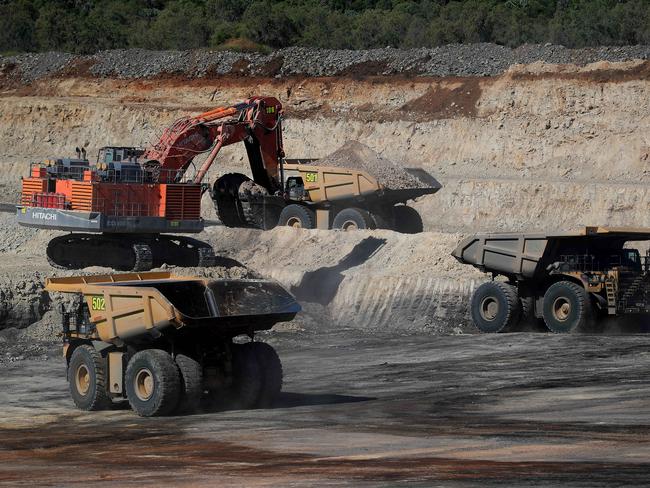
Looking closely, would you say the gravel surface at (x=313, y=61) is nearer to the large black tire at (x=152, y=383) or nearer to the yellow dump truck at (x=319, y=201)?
the yellow dump truck at (x=319, y=201)

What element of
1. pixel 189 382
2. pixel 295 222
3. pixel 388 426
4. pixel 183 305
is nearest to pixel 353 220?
pixel 295 222

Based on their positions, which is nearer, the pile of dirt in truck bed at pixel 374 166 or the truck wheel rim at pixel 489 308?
the truck wheel rim at pixel 489 308

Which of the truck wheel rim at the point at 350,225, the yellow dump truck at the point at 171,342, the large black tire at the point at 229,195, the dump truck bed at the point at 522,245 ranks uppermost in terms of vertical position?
the large black tire at the point at 229,195

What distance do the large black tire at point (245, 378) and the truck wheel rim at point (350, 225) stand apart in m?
15.3

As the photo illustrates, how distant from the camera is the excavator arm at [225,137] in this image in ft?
94.0

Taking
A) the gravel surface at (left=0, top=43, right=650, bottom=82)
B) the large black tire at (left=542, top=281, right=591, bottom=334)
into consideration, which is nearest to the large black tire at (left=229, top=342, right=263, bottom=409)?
the large black tire at (left=542, top=281, right=591, bottom=334)

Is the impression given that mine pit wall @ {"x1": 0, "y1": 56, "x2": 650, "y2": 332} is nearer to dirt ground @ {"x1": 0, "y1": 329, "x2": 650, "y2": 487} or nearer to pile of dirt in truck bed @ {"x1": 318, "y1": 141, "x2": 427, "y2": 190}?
pile of dirt in truck bed @ {"x1": 318, "y1": 141, "x2": 427, "y2": 190}

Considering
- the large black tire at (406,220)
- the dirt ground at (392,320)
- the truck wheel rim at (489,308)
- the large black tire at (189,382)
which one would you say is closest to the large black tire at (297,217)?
the dirt ground at (392,320)

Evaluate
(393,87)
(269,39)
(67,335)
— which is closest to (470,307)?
(67,335)

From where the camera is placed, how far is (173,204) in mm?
26969

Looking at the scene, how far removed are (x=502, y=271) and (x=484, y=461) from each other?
44.4 ft

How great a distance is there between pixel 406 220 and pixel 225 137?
5.91 m

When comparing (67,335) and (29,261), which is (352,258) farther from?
(67,335)

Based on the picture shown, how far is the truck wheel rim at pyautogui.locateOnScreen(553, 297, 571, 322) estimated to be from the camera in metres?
23.3
